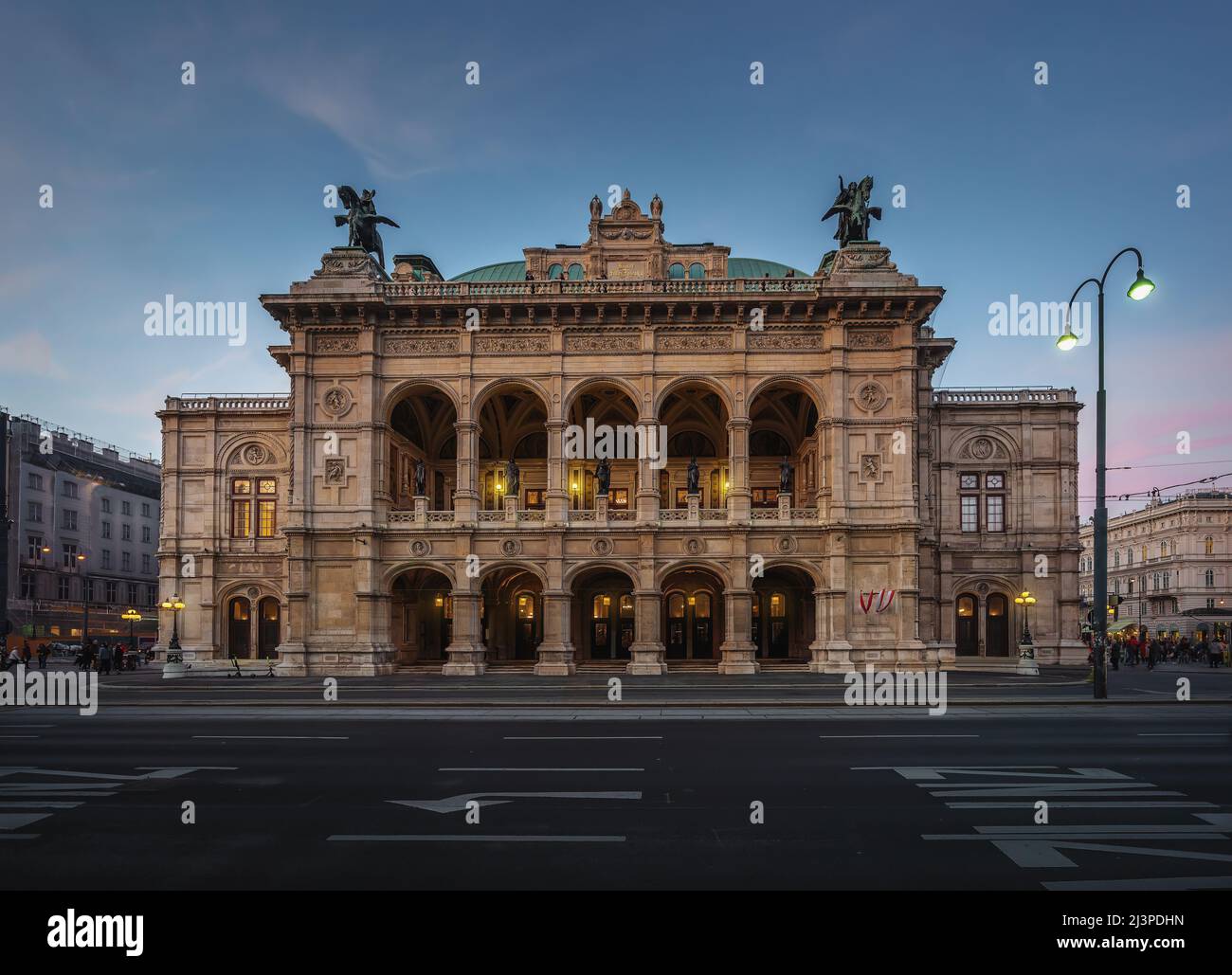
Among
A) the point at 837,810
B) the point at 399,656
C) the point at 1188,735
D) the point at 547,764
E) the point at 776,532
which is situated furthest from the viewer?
the point at 399,656

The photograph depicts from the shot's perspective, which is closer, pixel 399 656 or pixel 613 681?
pixel 613 681

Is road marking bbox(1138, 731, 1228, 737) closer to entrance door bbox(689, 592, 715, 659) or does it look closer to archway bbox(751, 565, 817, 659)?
archway bbox(751, 565, 817, 659)

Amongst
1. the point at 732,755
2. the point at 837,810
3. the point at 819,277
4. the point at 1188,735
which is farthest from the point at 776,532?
the point at 837,810

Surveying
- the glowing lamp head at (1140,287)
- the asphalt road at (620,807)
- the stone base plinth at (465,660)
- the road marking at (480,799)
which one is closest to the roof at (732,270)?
the stone base plinth at (465,660)

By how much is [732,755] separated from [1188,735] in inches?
400

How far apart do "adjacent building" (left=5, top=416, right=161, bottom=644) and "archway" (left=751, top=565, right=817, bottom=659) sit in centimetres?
5089

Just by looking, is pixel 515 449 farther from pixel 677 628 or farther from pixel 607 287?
pixel 677 628

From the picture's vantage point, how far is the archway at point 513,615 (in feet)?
148

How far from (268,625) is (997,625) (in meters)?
39.0

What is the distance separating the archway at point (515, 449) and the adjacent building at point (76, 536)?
38.0 meters

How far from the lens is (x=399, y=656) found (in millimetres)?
41562

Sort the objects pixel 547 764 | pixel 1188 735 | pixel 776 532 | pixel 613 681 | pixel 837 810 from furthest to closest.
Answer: pixel 776 532
pixel 613 681
pixel 1188 735
pixel 547 764
pixel 837 810

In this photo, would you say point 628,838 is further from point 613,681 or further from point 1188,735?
point 613,681

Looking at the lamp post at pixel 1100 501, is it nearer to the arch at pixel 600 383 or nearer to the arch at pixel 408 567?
the arch at pixel 600 383
